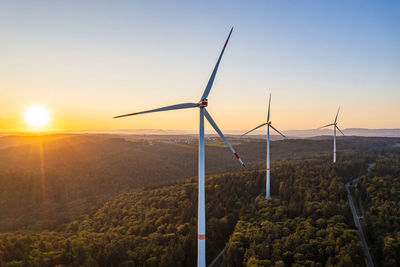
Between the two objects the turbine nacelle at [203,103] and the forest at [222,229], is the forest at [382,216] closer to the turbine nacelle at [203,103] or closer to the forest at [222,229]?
the forest at [222,229]

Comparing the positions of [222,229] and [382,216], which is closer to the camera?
[382,216]

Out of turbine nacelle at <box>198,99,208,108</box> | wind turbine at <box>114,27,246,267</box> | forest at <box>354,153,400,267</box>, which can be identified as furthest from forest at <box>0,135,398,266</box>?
turbine nacelle at <box>198,99,208,108</box>

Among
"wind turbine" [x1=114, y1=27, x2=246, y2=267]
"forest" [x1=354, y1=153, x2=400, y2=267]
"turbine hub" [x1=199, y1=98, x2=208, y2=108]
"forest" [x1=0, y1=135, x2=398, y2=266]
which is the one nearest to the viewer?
"wind turbine" [x1=114, y1=27, x2=246, y2=267]

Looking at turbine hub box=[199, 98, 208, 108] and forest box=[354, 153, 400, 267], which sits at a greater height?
turbine hub box=[199, 98, 208, 108]

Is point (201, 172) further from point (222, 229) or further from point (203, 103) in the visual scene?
point (222, 229)

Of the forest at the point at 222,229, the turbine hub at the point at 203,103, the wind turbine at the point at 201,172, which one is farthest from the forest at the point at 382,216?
the turbine hub at the point at 203,103

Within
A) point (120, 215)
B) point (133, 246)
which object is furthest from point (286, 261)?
point (120, 215)

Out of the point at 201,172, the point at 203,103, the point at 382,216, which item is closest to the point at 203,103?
the point at 203,103

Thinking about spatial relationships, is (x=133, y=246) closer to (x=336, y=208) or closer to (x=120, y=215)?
(x=120, y=215)

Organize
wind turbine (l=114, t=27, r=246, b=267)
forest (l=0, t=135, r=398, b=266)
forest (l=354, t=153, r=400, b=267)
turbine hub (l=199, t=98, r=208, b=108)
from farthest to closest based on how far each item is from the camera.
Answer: forest (l=354, t=153, r=400, b=267) < forest (l=0, t=135, r=398, b=266) < turbine hub (l=199, t=98, r=208, b=108) < wind turbine (l=114, t=27, r=246, b=267)

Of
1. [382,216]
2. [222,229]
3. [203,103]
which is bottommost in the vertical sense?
[222,229]

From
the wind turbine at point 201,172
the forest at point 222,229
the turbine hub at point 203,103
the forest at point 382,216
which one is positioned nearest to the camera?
the wind turbine at point 201,172

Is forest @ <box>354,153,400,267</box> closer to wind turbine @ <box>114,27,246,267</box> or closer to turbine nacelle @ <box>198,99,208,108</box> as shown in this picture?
wind turbine @ <box>114,27,246,267</box>

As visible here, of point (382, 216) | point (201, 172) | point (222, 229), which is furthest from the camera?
point (222, 229)
